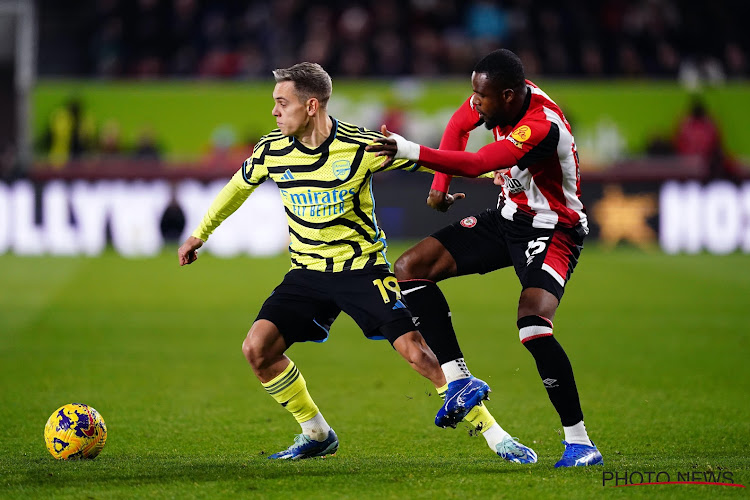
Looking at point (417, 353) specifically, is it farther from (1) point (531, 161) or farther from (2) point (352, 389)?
(2) point (352, 389)

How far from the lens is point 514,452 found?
5816 millimetres

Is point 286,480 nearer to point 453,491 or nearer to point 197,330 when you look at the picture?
point 453,491

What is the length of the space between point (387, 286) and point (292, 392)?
2.63 feet

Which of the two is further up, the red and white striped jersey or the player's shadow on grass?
the red and white striped jersey

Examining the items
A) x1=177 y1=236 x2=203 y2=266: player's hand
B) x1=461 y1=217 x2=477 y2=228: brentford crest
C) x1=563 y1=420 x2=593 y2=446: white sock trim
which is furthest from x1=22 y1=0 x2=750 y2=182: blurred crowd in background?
x1=563 y1=420 x2=593 y2=446: white sock trim

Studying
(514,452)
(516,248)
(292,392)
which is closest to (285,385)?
(292,392)

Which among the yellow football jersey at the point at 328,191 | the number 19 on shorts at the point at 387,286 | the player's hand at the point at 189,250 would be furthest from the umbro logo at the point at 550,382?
the player's hand at the point at 189,250

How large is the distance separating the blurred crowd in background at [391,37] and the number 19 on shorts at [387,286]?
1694cm

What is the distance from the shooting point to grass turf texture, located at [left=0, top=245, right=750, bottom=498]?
537cm

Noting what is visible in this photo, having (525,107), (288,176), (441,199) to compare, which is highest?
(525,107)

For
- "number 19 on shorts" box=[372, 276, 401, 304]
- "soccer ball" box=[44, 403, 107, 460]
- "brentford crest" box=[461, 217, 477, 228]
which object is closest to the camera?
"number 19 on shorts" box=[372, 276, 401, 304]

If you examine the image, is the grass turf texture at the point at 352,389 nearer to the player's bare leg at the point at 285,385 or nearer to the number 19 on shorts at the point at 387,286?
the player's bare leg at the point at 285,385

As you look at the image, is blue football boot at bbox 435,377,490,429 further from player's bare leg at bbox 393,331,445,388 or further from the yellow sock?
the yellow sock

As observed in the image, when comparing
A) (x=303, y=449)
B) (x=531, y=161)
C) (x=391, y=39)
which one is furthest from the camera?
(x=391, y=39)
